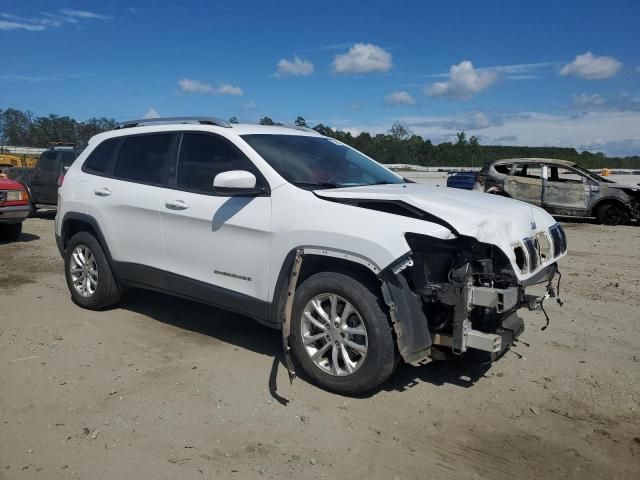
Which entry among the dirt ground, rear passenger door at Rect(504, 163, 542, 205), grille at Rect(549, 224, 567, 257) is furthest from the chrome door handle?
rear passenger door at Rect(504, 163, 542, 205)

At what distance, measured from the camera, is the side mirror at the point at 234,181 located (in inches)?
172

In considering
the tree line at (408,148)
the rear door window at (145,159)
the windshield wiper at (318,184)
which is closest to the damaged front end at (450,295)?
the windshield wiper at (318,184)

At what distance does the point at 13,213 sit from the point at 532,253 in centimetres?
945

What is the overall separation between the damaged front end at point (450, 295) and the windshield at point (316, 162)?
107 cm

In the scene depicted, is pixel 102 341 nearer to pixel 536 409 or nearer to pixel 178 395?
pixel 178 395

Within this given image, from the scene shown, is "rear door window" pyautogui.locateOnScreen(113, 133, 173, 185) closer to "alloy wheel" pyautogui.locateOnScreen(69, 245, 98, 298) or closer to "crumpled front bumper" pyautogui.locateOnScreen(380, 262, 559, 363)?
"alloy wheel" pyautogui.locateOnScreen(69, 245, 98, 298)

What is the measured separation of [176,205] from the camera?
512cm

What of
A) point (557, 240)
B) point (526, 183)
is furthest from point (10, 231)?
point (526, 183)

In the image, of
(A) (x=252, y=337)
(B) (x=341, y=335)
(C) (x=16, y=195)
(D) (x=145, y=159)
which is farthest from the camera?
(C) (x=16, y=195)

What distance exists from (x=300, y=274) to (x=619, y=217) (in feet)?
42.0

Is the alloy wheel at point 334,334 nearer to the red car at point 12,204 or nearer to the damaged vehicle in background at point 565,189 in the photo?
the red car at point 12,204

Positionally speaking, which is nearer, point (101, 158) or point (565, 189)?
point (101, 158)

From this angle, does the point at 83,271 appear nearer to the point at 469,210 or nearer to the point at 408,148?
the point at 469,210

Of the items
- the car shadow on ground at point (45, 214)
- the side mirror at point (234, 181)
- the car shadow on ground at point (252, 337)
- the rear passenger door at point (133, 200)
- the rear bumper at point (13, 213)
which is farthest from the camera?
the car shadow on ground at point (45, 214)
